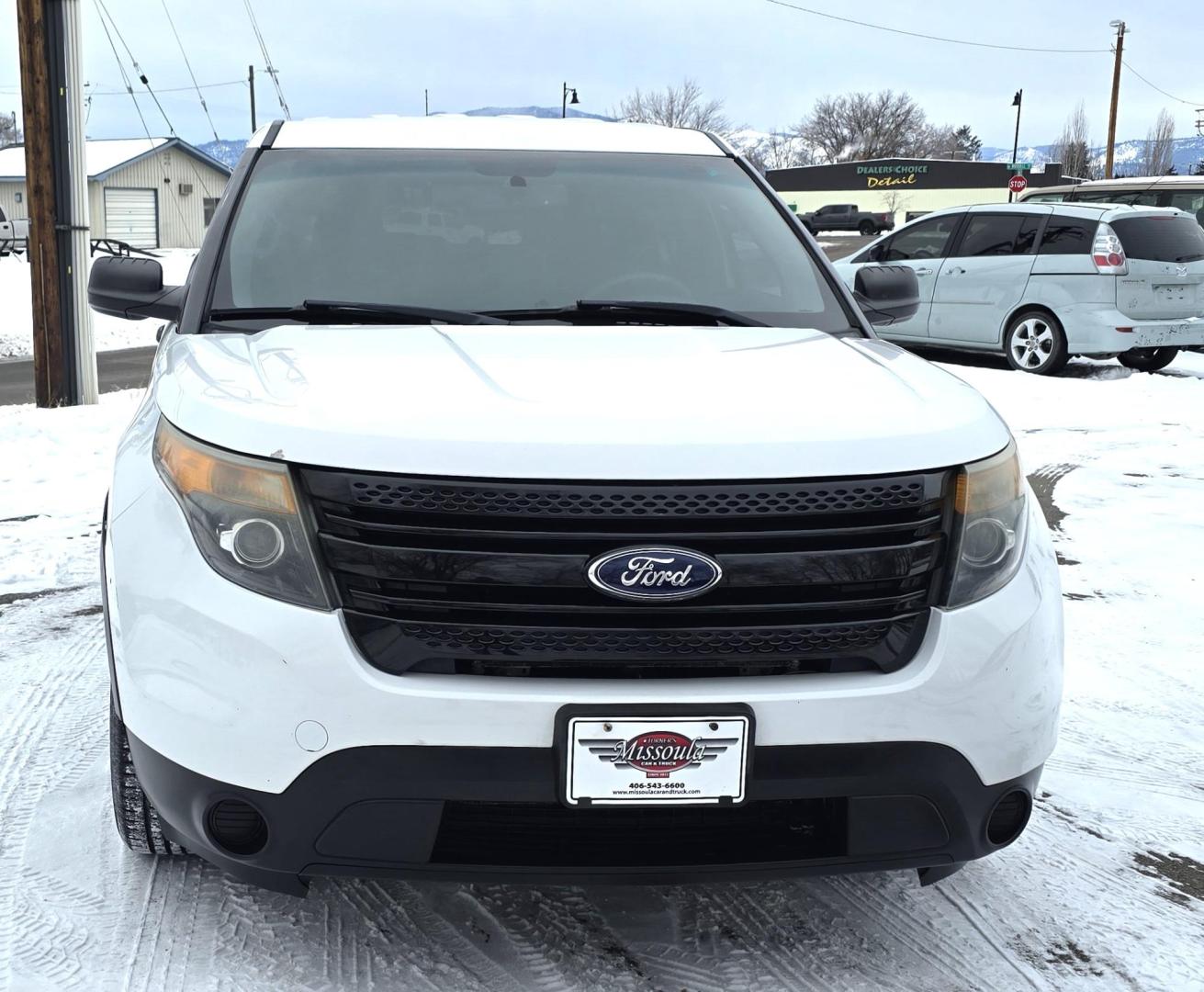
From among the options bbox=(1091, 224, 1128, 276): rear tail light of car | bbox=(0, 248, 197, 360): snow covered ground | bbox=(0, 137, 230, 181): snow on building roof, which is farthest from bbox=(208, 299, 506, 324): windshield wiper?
bbox=(0, 137, 230, 181): snow on building roof

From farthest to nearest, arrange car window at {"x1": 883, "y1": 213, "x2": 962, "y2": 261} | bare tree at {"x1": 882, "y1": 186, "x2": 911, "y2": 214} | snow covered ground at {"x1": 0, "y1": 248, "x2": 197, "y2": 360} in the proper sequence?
bare tree at {"x1": 882, "y1": 186, "x2": 911, "y2": 214} → snow covered ground at {"x1": 0, "y1": 248, "x2": 197, "y2": 360} → car window at {"x1": 883, "y1": 213, "x2": 962, "y2": 261}

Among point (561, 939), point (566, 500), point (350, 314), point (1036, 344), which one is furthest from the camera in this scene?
point (1036, 344)

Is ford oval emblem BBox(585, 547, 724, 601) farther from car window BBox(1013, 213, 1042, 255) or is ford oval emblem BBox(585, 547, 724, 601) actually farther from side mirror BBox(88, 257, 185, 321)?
car window BBox(1013, 213, 1042, 255)

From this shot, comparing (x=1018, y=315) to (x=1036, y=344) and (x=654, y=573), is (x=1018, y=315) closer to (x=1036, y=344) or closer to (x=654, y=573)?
(x=1036, y=344)

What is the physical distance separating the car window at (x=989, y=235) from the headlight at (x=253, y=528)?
11.3m

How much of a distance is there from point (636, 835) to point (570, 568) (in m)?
0.49

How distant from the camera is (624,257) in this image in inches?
135

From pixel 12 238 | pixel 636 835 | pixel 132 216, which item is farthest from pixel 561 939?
pixel 132 216

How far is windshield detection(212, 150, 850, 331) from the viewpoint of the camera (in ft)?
10.5

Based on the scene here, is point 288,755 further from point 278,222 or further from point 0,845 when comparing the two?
point 278,222

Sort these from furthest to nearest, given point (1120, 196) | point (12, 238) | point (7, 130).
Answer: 1. point (7, 130)
2. point (12, 238)
3. point (1120, 196)

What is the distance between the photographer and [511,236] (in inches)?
134

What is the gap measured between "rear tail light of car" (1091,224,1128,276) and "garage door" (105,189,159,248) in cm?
4110

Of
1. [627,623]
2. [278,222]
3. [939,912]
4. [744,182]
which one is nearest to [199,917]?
[627,623]
